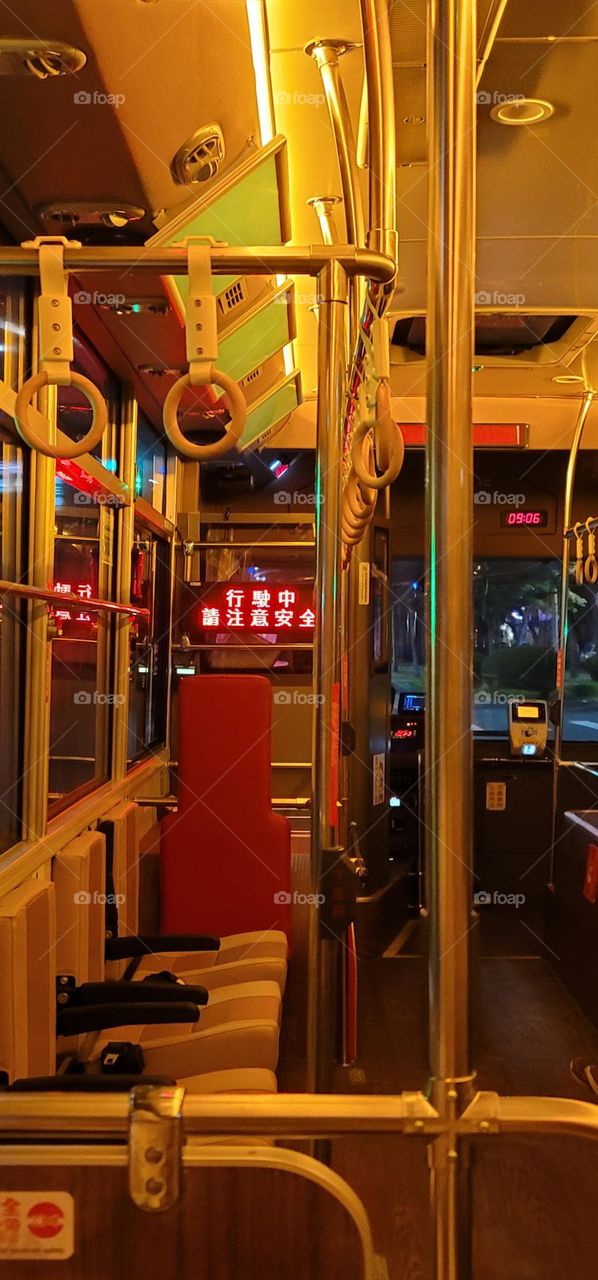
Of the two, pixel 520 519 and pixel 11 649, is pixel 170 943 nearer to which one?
pixel 11 649

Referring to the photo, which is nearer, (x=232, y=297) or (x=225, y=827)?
(x=232, y=297)

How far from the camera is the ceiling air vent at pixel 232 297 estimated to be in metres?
3.13

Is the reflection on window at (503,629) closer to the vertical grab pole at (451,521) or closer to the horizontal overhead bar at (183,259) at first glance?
the horizontal overhead bar at (183,259)

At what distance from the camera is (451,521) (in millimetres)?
882

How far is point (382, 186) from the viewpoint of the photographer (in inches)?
59.4

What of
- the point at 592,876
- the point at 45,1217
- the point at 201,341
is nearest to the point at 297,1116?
the point at 45,1217

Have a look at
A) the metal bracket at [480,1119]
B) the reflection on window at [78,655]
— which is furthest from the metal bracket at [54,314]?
the reflection on window at [78,655]

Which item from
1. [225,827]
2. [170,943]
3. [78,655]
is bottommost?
[170,943]

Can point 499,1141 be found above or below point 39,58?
below

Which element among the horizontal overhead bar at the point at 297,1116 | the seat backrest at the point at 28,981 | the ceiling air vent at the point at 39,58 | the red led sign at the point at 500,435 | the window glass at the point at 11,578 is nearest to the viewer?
the horizontal overhead bar at the point at 297,1116

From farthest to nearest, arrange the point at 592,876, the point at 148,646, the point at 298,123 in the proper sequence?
the point at 148,646 < the point at 592,876 < the point at 298,123

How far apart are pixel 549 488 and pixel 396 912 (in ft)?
9.63

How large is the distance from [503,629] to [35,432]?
5.74 m

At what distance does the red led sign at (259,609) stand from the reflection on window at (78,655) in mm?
1226
